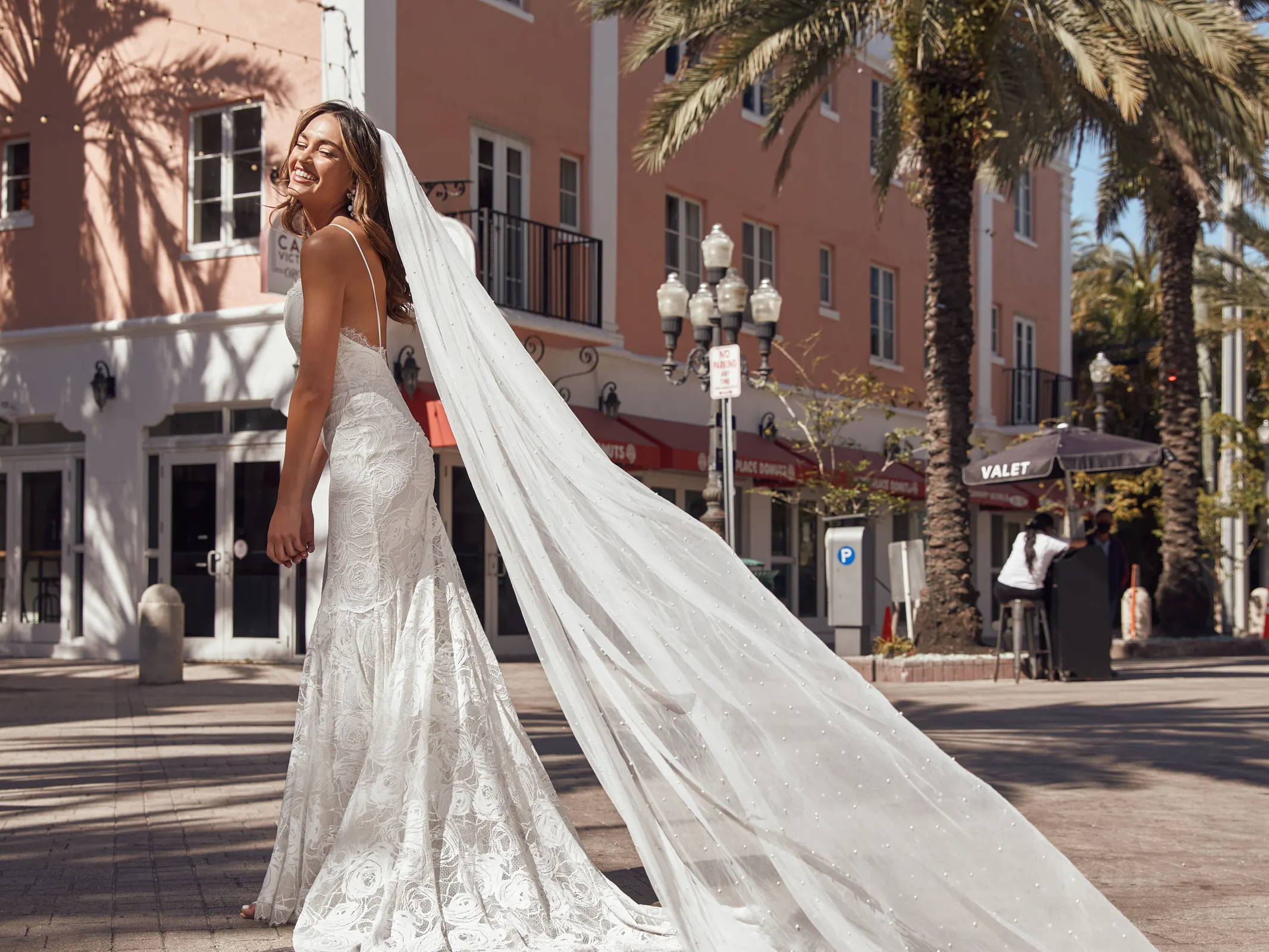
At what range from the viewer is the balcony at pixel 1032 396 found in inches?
1232

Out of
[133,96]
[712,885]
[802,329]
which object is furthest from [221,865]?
[802,329]

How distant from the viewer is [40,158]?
19.2 metres

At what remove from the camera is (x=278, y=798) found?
6.85m

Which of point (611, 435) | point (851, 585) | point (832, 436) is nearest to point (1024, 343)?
point (832, 436)

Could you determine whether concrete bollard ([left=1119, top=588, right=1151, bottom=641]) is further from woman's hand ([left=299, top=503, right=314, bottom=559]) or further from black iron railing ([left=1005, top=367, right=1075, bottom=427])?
woman's hand ([left=299, top=503, right=314, bottom=559])

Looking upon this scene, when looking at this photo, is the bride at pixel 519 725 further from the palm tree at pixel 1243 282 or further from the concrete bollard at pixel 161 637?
the palm tree at pixel 1243 282

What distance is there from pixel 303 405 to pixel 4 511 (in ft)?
55.6

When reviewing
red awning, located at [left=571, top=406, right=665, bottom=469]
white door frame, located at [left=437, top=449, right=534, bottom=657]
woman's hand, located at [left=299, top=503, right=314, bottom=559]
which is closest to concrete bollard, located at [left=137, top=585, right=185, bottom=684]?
white door frame, located at [left=437, top=449, right=534, bottom=657]

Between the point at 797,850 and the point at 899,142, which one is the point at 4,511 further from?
the point at 797,850

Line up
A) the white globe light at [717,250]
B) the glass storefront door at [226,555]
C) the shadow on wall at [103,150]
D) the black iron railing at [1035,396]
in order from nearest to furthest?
the white globe light at [717,250]
the glass storefront door at [226,555]
the shadow on wall at [103,150]
the black iron railing at [1035,396]

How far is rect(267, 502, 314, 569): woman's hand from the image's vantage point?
4.00 m

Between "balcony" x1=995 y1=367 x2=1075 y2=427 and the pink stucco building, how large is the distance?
36.1 ft

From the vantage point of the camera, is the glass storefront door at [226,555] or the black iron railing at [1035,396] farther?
the black iron railing at [1035,396]

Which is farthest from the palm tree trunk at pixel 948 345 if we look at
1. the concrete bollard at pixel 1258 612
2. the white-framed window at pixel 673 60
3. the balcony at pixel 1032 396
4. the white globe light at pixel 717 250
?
the balcony at pixel 1032 396
